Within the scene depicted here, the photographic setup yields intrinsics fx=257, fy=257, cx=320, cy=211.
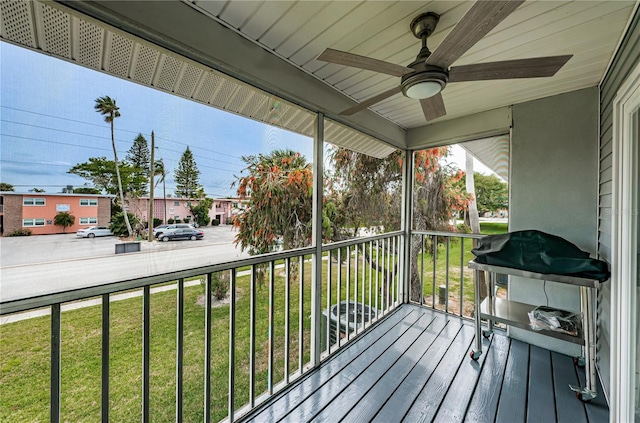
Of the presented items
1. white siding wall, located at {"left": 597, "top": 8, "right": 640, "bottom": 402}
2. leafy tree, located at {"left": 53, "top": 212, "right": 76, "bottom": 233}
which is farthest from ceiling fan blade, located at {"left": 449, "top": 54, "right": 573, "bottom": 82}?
leafy tree, located at {"left": 53, "top": 212, "right": 76, "bottom": 233}

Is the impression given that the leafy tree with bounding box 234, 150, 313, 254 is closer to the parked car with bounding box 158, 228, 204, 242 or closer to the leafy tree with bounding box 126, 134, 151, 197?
the parked car with bounding box 158, 228, 204, 242

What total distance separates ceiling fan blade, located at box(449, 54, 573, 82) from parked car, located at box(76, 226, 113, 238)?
1985 millimetres

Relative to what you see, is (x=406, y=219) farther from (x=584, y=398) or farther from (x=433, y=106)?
(x=584, y=398)

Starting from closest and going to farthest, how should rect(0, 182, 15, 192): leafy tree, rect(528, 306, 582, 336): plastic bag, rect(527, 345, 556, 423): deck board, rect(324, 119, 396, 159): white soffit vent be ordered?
rect(0, 182, 15, 192): leafy tree < rect(527, 345, 556, 423): deck board < rect(528, 306, 582, 336): plastic bag < rect(324, 119, 396, 159): white soffit vent

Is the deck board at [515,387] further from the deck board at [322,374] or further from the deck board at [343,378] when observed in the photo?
the deck board at [322,374]

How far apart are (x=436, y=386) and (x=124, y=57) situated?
297 centimetres

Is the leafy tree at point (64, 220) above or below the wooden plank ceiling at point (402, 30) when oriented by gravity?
below

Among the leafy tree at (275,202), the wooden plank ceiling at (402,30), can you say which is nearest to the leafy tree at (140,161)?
the leafy tree at (275,202)

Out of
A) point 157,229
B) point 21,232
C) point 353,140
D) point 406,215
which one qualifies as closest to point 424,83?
point 353,140

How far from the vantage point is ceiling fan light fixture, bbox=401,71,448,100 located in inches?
57.3

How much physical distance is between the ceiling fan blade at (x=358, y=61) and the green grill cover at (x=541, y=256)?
1.65 m

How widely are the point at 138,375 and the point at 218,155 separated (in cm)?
Answer: 134

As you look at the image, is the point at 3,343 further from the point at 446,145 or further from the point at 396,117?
the point at 446,145

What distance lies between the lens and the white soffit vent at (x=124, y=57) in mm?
1104
